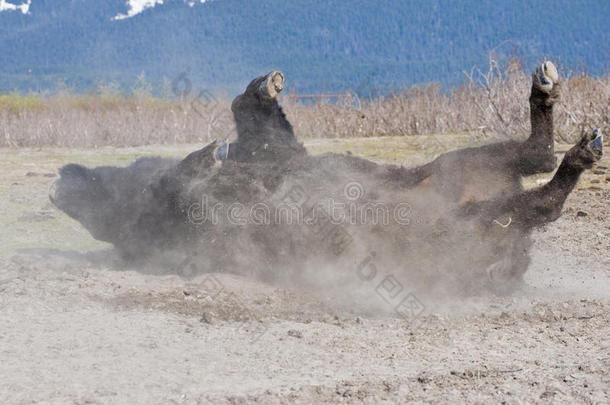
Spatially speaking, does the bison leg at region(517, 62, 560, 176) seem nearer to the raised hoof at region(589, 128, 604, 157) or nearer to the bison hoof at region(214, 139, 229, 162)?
the raised hoof at region(589, 128, 604, 157)

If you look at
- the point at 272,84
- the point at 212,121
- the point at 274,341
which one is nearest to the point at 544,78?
the point at 272,84

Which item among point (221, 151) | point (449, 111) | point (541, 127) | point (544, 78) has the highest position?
point (449, 111)

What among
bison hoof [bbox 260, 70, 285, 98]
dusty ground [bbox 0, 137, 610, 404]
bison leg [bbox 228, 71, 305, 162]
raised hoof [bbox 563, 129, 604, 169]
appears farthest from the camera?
bison hoof [bbox 260, 70, 285, 98]

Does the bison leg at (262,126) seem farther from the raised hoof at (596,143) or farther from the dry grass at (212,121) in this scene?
the dry grass at (212,121)

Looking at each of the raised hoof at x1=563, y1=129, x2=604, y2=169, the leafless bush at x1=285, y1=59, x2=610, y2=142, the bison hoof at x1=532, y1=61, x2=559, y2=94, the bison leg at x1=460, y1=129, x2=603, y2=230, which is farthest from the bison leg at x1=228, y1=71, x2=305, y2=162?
the leafless bush at x1=285, y1=59, x2=610, y2=142

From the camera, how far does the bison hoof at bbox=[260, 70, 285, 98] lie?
16.9 ft

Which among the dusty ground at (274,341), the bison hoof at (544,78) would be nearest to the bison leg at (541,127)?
the bison hoof at (544,78)

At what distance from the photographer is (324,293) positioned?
4.50m

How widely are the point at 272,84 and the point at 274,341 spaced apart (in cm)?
240

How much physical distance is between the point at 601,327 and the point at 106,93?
65.8ft

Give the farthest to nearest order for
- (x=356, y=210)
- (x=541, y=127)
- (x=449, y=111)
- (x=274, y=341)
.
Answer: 1. (x=449, y=111)
2. (x=541, y=127)
3. (x=356, y=210)
4. (x=274, y=341)

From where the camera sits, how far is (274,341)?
11.7 feet

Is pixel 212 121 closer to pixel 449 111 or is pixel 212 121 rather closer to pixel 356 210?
pixel 449 111

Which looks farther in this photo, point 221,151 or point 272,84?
point 272,84
